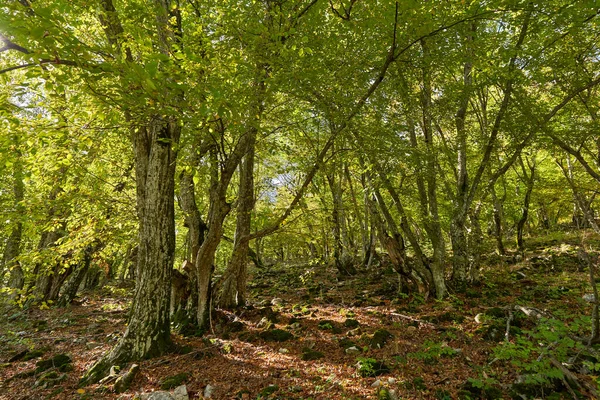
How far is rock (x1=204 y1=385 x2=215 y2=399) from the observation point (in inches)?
191

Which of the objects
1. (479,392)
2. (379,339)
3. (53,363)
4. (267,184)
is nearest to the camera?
(479,392)

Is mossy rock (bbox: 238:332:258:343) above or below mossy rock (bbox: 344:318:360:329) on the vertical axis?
below

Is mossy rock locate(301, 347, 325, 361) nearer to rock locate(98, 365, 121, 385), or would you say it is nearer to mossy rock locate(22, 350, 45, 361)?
rock locate(98, 365, 121, 385)

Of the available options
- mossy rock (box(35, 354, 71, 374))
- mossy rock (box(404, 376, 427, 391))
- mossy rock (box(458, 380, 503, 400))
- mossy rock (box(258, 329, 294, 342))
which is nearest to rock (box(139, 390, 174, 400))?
mossy rock (box(258, 329, 294, 342))

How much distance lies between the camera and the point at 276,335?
293 inches

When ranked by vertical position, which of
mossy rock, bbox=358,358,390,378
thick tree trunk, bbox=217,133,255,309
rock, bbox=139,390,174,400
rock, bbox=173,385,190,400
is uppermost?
thick tree trunk, bbox=217,133,255,309

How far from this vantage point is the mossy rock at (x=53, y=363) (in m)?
6.52

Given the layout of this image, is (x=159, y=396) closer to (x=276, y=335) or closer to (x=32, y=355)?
(x=276, y=335)

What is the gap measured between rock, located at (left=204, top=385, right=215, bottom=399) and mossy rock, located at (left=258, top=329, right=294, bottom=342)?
241 centimetres

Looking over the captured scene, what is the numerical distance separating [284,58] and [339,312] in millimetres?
7289

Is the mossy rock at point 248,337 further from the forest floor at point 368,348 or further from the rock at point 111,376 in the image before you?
the rock at point 111,376

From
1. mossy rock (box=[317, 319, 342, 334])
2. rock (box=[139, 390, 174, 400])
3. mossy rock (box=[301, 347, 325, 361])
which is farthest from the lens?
mossy rock (box=[317, 319, 342, 334])

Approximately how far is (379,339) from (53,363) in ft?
23.2

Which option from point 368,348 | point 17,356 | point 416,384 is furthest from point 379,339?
point 17,356
